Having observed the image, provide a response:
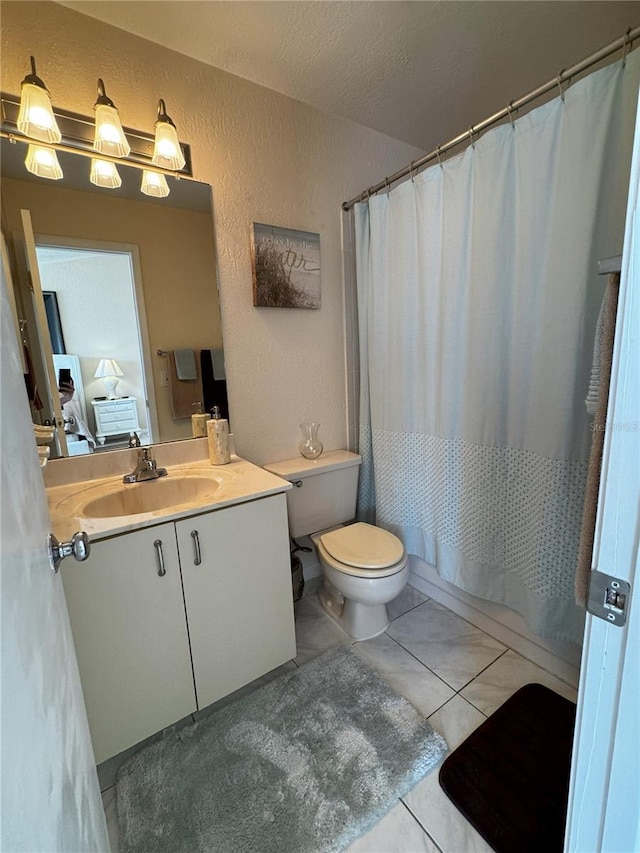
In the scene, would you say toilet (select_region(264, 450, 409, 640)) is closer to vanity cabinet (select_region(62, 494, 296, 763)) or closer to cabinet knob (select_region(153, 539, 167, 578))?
vanity cabinet (select_region(62, 494, 296, 763))

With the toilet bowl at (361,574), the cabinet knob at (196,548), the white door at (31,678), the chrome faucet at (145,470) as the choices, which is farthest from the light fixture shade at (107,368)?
the toilet bowl at (361,574)

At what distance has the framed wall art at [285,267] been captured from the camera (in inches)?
65.4

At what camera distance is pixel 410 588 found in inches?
79.7

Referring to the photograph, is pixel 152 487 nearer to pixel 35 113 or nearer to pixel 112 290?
pixel 112 290

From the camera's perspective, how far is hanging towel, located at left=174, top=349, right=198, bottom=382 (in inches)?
61.0

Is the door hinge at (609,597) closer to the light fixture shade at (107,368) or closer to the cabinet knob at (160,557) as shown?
the cabinet knob at (160,557)

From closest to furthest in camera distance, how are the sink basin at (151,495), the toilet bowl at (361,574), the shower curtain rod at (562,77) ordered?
the shower curtain rod at (562,77) → the sink basin at (151,495) → the toilet bowl at (361,574)

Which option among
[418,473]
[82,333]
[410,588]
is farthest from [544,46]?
[410,588]

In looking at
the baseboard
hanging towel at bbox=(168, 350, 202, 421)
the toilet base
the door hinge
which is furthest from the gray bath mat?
hanging towel at bbox=(168, 350, 202, 421)

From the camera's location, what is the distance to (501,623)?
5.32 ft

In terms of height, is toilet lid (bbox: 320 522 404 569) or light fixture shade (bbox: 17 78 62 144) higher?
light fixture shade (bbox: 17 78 62 144)

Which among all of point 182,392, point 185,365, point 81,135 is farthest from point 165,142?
point 182,392

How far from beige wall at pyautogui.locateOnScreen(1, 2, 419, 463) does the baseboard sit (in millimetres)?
866

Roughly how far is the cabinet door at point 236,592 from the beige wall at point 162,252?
0.56 meters
